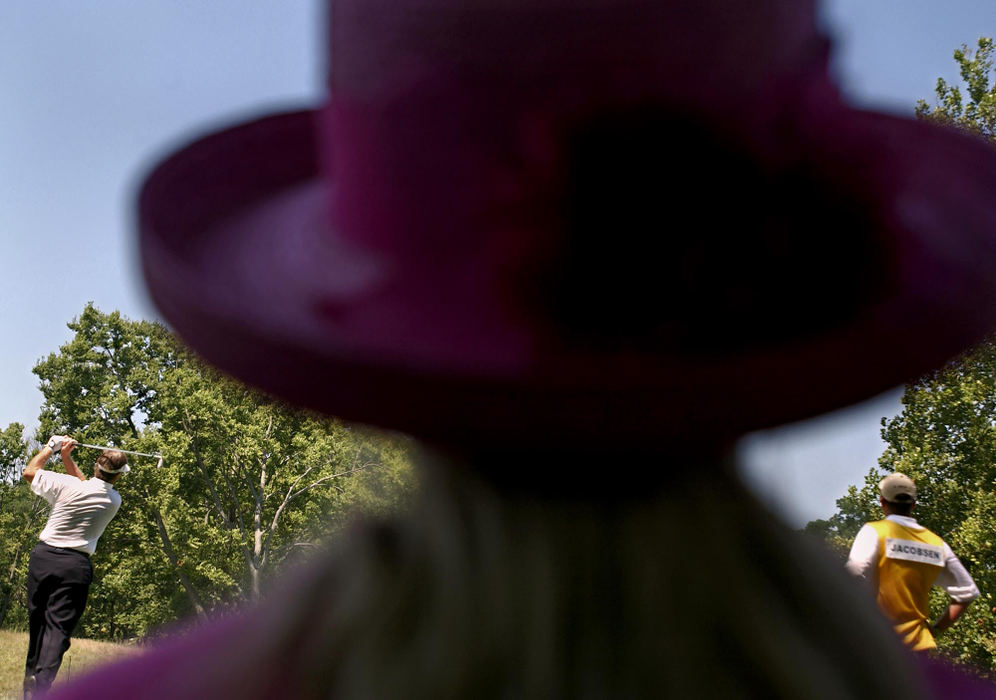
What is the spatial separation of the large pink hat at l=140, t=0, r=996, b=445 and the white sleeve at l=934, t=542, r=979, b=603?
4.04 metres

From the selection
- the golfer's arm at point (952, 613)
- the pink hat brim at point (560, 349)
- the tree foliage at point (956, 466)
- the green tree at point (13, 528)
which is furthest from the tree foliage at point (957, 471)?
the green tree at point (13, 528)

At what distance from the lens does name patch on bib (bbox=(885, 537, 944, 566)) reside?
4.01 metres

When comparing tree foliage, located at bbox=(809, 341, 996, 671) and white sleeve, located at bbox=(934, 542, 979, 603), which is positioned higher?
tree foliage, located at bbox=(809, 341, 996, 671)

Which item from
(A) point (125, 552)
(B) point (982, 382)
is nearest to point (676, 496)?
(B) point (982, 382)

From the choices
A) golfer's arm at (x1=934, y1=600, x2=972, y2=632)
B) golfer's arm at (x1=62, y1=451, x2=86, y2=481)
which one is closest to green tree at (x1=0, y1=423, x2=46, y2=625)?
golfer's arm at (x1=62, y1=451, x2=86, y2=481)

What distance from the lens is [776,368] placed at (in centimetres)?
63

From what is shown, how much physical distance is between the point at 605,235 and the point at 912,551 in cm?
403

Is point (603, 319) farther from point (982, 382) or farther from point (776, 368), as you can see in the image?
point (982, 382)

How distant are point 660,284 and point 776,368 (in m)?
0.11

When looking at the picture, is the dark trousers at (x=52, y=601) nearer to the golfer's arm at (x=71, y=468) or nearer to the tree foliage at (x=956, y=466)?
the golfer's arm at (x=71, y=468)

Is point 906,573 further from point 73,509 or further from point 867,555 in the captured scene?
point 73,509

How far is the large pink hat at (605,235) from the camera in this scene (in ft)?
2.04

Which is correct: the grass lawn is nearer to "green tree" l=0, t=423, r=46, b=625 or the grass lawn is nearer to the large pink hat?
the large pink hat

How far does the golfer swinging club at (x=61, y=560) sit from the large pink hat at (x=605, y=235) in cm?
555
